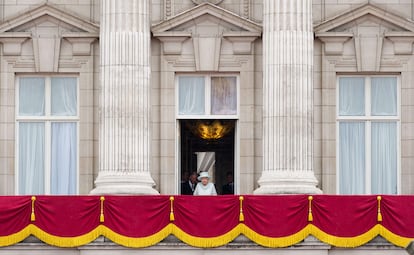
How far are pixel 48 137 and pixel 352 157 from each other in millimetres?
10676

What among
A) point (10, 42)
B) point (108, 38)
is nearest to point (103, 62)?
point (108, 38)

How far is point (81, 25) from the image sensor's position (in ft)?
205

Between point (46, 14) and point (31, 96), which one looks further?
point (31, 96)

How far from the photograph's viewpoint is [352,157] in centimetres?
6244

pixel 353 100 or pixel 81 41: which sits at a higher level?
pixel 81 41

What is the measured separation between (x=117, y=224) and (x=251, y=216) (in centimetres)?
424

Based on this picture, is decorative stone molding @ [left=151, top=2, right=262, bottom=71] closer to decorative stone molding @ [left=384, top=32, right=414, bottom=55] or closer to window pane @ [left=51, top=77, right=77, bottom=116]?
window pane @ [left=51, top=77, right=77, bottom=116]

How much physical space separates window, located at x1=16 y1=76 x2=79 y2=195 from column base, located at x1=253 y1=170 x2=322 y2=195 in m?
7.56

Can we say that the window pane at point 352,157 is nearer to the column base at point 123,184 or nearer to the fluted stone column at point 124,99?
the fluted stone column at point 124,99

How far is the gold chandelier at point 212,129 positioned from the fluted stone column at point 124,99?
3.74 m

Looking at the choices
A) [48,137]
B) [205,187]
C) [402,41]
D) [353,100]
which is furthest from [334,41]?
[48,137]

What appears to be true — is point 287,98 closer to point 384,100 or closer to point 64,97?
point 384,100

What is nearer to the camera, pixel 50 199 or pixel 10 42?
pixel 50 199

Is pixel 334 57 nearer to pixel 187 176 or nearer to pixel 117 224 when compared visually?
pixel 187 176
